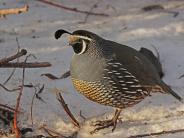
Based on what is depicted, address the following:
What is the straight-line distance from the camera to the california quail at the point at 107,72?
269cm

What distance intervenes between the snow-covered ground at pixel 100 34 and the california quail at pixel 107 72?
0.60ft

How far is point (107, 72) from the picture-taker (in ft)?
8.85

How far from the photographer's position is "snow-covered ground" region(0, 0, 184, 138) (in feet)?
9.52

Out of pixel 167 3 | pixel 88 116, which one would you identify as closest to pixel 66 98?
pixel 88 116

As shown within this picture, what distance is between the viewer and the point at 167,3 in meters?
4.32

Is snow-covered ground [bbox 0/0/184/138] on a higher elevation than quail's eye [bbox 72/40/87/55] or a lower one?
lower

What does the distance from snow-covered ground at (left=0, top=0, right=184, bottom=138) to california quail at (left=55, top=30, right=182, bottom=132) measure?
18 centimetres

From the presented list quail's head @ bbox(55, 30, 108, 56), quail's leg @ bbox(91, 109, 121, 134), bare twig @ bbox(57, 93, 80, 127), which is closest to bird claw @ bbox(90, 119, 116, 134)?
quail's leg @ bbox(91, 109, 121, 134)

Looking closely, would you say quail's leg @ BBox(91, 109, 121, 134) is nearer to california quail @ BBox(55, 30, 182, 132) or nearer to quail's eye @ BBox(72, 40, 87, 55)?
california quail @ BBox(55, 30, 182, 132)

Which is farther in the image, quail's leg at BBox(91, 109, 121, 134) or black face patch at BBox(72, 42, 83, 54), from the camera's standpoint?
quail's leg at BBox(91, 109, 121, 134)

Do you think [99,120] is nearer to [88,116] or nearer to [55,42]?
[88,116]

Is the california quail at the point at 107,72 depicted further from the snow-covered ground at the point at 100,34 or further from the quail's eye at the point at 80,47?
the snow-covered ground at the point at 100,34

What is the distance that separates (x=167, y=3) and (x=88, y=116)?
5.56 ft

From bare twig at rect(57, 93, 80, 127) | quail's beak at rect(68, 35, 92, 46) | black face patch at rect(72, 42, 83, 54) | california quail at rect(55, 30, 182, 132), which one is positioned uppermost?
quail's beak at rect(68, 35, 92, 46)
